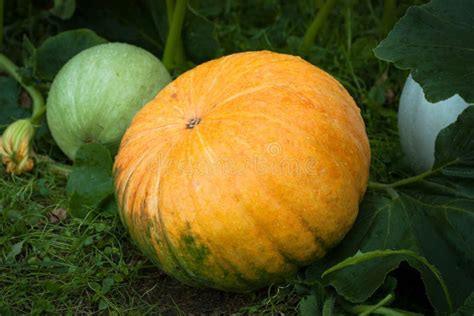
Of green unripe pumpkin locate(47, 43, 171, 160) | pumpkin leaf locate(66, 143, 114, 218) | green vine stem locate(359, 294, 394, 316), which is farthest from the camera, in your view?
green unripe pumpkin locate(47, 43, 171, 160)

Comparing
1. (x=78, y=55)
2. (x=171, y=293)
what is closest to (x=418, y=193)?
(x=171, y=293)

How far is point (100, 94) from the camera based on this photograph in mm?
2637

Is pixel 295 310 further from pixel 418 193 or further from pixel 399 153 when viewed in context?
pixel 399 153

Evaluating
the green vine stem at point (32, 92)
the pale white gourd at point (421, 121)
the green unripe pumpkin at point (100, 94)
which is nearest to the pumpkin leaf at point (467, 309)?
the pale white gourd at point (421, 121)

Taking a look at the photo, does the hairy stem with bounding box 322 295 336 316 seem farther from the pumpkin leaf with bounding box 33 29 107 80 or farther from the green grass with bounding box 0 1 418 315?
the pumpkin leaf with bounding box 33 29 107 80

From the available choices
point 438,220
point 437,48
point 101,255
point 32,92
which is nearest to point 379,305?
point 438,220

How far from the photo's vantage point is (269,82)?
2.19 metres

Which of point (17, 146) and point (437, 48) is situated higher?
point (437, 48)

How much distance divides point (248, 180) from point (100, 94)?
0.84 metres

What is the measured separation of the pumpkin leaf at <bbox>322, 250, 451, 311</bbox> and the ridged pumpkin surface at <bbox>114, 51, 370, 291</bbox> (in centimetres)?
13

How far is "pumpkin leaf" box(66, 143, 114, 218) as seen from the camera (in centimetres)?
252

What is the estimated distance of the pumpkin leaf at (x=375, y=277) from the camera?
1934 mm

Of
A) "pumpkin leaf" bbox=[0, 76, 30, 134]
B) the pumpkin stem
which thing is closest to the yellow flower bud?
"pumpkin leaf" bbox=[0, 76, 30, 134]

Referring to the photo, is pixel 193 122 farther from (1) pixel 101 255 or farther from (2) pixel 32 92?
(2) pixel 32 92
